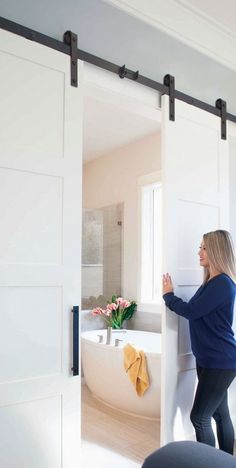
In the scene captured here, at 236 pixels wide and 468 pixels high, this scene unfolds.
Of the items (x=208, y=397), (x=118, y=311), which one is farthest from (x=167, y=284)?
(x=118, y=311)

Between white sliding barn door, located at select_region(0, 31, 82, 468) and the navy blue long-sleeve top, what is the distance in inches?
26.8

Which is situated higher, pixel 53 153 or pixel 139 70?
pixel 139 70

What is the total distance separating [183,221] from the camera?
269 cm

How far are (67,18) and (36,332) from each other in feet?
5.23

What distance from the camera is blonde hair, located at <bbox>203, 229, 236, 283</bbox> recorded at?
7.75 ft

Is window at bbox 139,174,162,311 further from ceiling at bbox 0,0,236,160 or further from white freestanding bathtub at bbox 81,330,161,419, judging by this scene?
ceiling at bbox 0,0,236,160

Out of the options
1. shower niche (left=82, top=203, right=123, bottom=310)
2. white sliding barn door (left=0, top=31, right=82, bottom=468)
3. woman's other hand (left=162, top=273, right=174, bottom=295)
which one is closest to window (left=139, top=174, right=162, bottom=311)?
shower niche (left=82, top=203, right=123, bottom=310)

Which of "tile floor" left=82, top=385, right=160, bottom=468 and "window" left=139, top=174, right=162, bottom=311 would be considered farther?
"window" left=139, top=174, right=162, bottom=311

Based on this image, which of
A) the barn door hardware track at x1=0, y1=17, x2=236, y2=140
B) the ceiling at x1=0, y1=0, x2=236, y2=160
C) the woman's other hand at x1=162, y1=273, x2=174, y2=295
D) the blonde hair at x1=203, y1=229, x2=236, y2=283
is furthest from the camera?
the woman's other hand at x1=162, y1=273, x2=174, y2=295

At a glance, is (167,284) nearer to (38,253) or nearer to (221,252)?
(221,252)

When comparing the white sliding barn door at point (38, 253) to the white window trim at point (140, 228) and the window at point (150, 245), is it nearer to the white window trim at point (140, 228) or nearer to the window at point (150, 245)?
the white window trim at point (140, 228)

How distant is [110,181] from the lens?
5.20 metres

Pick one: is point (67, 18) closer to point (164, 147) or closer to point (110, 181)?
point (164, 147)

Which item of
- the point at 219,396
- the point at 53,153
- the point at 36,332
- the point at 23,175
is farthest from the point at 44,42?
the point at 219,396
